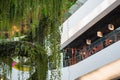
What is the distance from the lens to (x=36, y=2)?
117 inches

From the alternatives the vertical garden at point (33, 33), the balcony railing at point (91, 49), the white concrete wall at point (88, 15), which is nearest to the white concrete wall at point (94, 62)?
the balcony railing at point (91, 49)

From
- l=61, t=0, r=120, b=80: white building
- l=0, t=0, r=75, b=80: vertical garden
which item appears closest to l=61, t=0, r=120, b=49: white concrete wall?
l=61, t=0, r=120, b=80: white building

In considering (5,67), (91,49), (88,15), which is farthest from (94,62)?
(5,67)

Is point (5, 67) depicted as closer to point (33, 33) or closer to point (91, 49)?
point (33, 33)

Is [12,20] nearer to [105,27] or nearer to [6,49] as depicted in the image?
[6,49]

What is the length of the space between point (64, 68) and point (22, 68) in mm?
14107

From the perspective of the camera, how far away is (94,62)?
14.3 metres

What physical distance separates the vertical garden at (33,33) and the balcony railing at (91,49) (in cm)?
900

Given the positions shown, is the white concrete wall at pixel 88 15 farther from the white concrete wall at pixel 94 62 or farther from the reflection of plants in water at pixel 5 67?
the reflection of plants in water at pixel 5 67

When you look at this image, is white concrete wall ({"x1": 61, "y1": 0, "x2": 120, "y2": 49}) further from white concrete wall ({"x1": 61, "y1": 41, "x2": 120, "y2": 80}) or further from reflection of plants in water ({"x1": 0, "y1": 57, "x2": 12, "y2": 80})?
reflection of plants in water ({"x1": 0, "y1": 57, "x2": 12, "y2": 80})

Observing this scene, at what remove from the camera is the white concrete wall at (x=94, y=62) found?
41.3 ft

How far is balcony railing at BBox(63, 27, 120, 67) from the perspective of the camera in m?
13.1

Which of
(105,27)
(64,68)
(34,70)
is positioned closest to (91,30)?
(105,27)

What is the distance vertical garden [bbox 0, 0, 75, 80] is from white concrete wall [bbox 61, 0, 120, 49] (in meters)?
8.53
